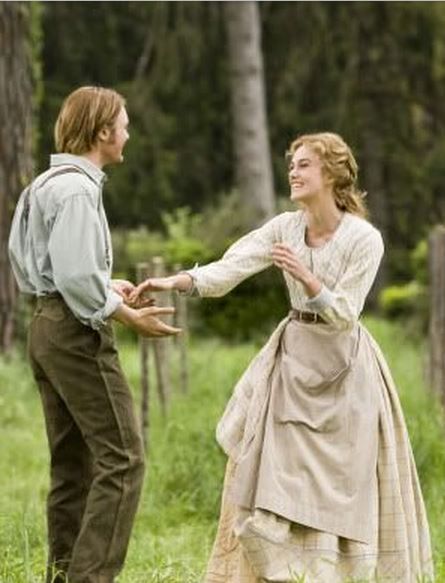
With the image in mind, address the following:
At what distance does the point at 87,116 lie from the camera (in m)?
5.59

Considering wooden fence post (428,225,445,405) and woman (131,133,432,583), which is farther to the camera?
wooden fence post (428,225,445,405)

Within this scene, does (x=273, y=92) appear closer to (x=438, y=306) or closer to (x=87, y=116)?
(x=438, y=306)

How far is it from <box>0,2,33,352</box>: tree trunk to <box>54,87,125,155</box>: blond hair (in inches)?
285

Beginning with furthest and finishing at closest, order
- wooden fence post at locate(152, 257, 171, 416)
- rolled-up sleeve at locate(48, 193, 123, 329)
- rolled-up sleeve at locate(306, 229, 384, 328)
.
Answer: wooden fence post at locate(152, 257, 171, 416) → rolled-up sleeve at locate(306, 229, 384, 328) → rolled-up sleeve at locate(48, 193, 123, 329)

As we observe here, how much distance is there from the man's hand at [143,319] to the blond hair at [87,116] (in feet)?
1.82

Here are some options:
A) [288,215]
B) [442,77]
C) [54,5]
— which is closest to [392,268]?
[442,77]

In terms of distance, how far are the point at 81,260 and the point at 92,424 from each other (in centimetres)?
56

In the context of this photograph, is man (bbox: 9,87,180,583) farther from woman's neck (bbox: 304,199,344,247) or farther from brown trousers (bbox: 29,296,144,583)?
woman's neck (bbox: 304,199,344,247)

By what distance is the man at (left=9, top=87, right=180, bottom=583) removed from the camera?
5.41m

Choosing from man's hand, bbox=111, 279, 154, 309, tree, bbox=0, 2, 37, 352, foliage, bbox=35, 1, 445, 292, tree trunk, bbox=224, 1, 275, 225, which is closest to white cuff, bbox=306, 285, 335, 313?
man's hand, bbox=111, 279, 154, 309

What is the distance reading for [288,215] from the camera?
6156mm

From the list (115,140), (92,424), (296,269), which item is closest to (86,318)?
(92,424)

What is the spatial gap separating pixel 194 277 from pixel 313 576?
3.68ft

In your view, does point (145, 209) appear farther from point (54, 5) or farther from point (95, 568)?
point (95, 568)
